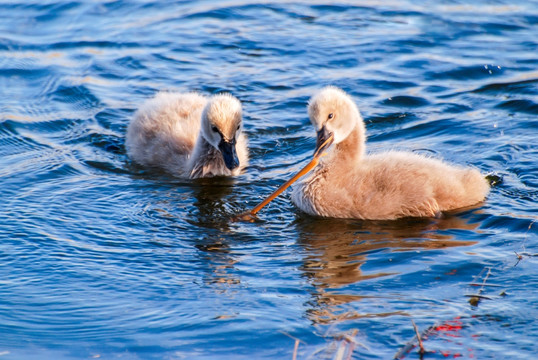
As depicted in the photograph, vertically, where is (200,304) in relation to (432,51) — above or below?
below

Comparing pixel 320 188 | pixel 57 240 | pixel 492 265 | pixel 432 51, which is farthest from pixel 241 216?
pixel 432 51

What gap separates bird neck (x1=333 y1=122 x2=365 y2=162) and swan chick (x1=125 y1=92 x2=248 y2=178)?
1064mm

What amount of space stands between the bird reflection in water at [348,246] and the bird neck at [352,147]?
0.55 meters

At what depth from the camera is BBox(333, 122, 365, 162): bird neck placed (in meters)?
6.88

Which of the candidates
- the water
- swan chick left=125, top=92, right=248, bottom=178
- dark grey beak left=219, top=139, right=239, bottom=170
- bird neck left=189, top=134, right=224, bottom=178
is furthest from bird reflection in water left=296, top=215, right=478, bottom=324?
bird neck left=189, top=134, right=224, bottom=178

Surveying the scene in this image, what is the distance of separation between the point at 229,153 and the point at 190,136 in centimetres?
109

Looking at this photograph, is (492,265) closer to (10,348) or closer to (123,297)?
(123,297)

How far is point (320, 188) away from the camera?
6832 mm

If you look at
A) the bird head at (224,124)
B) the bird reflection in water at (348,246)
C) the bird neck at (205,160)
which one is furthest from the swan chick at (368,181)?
the bird neck at (205,160)

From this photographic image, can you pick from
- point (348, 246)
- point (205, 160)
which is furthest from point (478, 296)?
point (205, 160)

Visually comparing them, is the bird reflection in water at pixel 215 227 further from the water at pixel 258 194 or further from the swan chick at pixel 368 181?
the swan chick at pixel 368 181

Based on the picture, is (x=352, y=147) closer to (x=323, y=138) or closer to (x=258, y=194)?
(x=323, y=138)

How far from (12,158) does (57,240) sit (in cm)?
232

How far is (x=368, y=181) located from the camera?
6.67 metres
